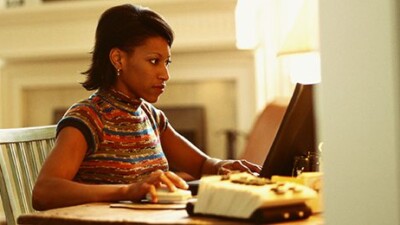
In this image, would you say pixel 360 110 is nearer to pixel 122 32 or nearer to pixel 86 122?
pixel 86 122

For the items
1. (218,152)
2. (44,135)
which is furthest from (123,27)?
(218,152)

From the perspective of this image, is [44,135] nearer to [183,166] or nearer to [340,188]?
[183,166]

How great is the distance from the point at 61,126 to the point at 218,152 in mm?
3593

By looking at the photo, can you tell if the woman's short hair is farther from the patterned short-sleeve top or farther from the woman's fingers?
the woman's fingers

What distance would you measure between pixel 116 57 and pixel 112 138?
23 centimetres

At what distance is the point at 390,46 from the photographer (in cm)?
81

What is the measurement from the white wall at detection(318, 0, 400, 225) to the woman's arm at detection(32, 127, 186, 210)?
0.54 meters

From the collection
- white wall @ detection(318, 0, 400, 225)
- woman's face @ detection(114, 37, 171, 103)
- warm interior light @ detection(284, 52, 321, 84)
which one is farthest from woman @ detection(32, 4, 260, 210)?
white wall @ detection(318, 0, 400, 225)

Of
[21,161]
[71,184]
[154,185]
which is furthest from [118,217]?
[21,161]

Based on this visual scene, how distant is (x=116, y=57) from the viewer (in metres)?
1.81

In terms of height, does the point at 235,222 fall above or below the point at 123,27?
below

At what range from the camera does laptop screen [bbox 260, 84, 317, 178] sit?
1396mm

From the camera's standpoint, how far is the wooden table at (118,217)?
1107 mm

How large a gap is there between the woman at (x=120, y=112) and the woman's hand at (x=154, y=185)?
197 mm
